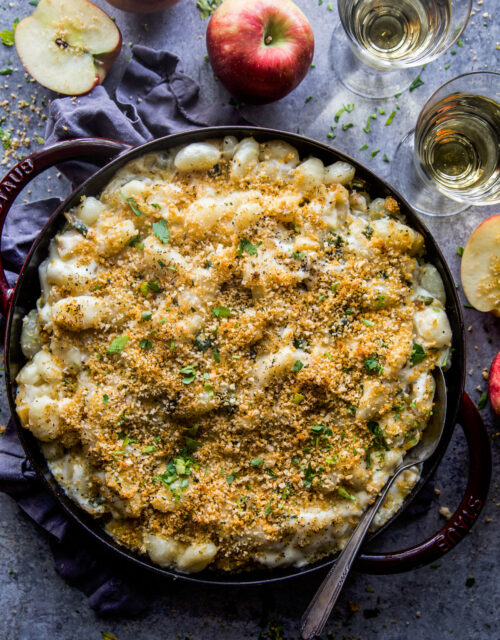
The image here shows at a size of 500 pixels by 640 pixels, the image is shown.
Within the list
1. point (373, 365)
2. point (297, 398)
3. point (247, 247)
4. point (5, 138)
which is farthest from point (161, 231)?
point (5, 138)

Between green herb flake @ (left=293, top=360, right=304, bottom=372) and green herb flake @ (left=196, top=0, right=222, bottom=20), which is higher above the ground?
green herb flake @ (left=196, top=0, right=222, bottom=20)

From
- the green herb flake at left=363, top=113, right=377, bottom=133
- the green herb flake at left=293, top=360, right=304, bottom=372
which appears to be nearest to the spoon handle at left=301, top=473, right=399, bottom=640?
the green herb flake at left=293, top=360, right=304, bottom=372

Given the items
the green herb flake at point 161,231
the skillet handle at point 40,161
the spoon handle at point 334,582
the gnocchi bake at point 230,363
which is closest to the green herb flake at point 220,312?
the gnocchi bake at point 230,363

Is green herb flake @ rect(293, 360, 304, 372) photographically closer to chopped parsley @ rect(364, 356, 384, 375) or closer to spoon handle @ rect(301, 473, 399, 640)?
chopped parsley @ rect(364, 356, 384, 375)

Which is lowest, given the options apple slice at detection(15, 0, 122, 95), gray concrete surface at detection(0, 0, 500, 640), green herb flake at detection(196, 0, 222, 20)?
gray concrete surface at detection(0, 0, 500, 640)

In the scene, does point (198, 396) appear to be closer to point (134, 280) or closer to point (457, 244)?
point (134, 280)

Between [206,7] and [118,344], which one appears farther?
[206,7]

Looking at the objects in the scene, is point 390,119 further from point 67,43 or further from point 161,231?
point 67,43

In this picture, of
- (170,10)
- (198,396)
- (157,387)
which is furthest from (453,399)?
(170,10)
